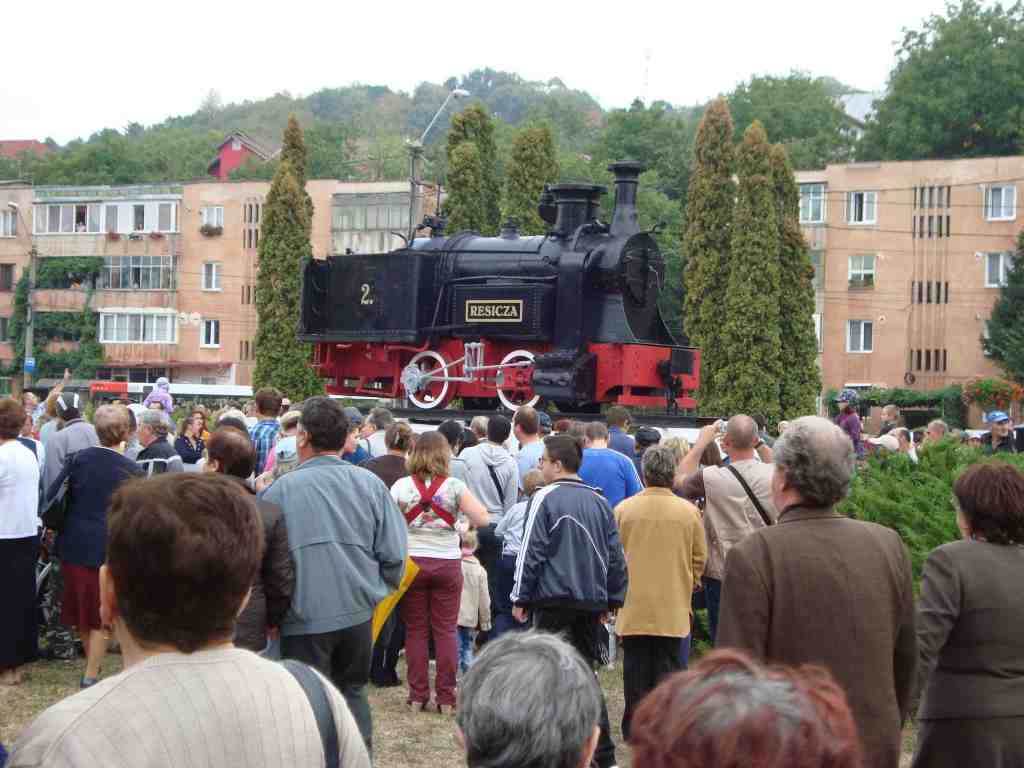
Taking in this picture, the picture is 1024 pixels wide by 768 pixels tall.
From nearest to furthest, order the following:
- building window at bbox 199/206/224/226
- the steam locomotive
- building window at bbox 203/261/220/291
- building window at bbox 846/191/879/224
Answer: the steam locomotive → building window at bbox 846/191/879/224 → building window at bbox 199/206/224/226 → building window at bbox 203/261/220/291

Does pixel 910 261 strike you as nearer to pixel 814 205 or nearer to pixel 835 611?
pixel 814 205

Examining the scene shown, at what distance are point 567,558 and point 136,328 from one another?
2319 inches

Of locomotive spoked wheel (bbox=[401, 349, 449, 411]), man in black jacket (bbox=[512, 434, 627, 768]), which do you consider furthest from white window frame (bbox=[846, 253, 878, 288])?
man in black jacket (bbox=[512, 434, 627, 768])

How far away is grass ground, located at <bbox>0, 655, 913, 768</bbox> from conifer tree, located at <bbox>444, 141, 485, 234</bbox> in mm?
29464

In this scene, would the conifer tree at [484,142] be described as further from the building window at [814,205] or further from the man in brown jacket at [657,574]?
the man in brown jacket at [657,574]

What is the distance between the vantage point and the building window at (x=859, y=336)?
2058 inches

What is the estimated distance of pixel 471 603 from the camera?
9555 millimetres

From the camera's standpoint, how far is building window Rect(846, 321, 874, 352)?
52281mm

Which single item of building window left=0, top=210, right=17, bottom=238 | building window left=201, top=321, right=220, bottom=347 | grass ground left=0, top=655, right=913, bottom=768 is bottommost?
grass ground left=0, top=655, right=913, bottom=768

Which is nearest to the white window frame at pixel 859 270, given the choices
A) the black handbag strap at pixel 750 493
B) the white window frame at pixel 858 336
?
the white window frame at pixel 858 336

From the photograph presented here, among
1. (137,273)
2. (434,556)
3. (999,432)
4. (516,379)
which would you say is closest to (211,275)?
(137,273)

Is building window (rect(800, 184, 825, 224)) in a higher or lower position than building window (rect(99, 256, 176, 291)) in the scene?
higher

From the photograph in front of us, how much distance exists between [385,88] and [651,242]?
177 metres

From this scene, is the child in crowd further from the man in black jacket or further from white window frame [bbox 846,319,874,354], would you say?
white window frame [bbox 846,319,874,354]
